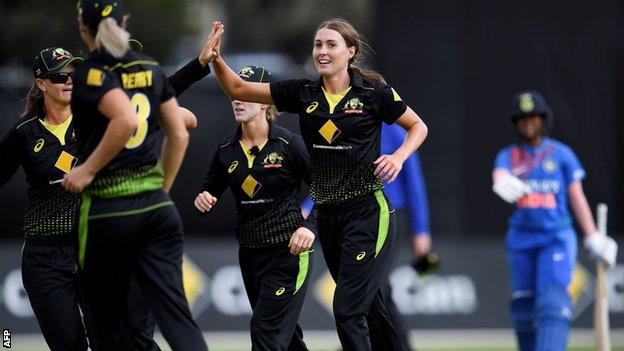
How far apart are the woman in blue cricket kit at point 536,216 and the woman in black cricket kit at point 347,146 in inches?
85.8

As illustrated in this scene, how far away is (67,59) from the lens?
6.89 m

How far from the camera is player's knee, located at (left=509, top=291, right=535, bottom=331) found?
28.6 feet

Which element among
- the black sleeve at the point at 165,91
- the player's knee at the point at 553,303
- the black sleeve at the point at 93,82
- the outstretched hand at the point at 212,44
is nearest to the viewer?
the black sleeve at the point at 93,82

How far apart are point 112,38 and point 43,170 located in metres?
1.52

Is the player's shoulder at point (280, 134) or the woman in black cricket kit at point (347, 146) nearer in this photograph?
the woman in black cricket kit at point (347, 146)

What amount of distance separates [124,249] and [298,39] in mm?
7741

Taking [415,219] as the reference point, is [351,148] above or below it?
above

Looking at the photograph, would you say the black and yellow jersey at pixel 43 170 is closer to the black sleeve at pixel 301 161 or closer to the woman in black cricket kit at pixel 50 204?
the woman in black cricket kit at pixel 50 204

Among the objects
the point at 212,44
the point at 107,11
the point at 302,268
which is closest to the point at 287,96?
the point at 212,44

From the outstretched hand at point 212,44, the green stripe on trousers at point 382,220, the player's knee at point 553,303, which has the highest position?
the outstretched hand at point 212,44

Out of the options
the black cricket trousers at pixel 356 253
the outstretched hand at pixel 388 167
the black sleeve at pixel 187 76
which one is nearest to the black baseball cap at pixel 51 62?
the black sleeve at pixel 187 76

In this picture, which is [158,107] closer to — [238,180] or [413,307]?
[238,180]

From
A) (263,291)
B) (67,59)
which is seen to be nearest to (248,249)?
(263,291)

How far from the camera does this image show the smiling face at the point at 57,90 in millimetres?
6801
